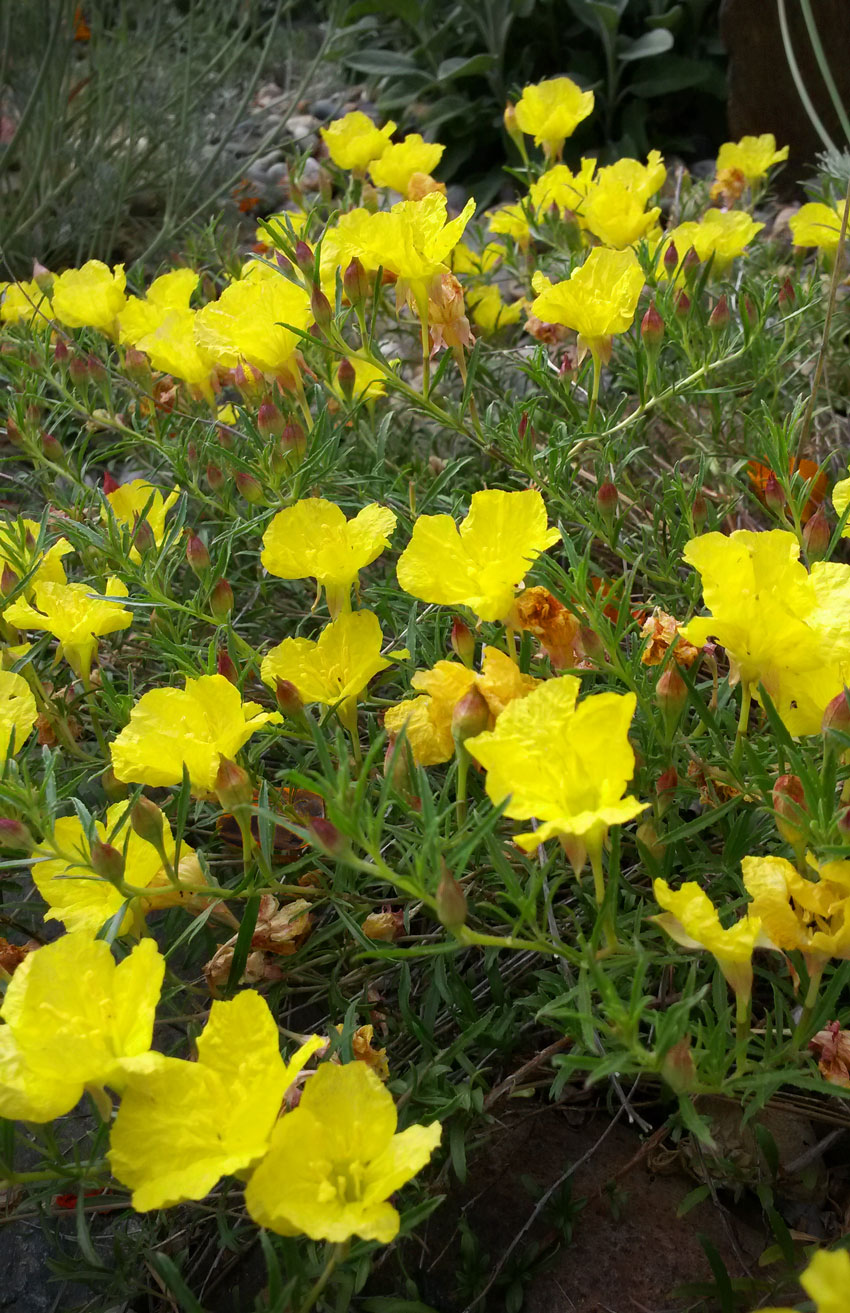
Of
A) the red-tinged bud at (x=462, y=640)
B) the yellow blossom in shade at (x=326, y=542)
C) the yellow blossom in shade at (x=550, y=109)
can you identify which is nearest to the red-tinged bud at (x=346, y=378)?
the yellow blossom in shade at (x=326, y=542)

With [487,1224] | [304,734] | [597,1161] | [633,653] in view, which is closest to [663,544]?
[633,653]

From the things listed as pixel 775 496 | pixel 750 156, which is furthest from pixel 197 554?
pixel 750 156

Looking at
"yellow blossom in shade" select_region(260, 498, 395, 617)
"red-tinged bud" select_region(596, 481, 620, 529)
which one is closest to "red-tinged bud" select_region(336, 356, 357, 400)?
"yellow blossom in shade" select_region(260, 498, 395, 617)

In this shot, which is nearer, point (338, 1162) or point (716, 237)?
point (338, 1162)

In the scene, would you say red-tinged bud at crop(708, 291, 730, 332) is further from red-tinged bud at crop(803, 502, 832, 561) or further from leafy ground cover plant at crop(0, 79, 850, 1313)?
red-tinged bud at crop(803, 502, 832, 561)

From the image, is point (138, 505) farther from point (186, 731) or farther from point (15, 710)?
point (186, 731)

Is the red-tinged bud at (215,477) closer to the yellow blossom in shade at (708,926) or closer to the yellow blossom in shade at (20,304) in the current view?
the yellow blossom in shade at (20,304)
